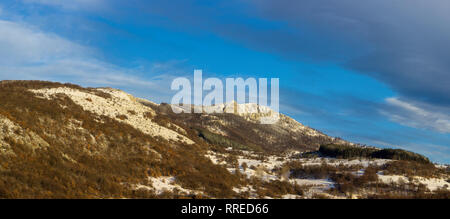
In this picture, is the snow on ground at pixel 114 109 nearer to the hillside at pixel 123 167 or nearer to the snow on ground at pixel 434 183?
the hillside at pixel 123 167

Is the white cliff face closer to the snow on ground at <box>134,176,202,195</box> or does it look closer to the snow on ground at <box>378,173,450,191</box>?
the snow on ground at <box>134,176,202,195</box>

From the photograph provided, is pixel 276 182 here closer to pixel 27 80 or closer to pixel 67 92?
pixel 67 92

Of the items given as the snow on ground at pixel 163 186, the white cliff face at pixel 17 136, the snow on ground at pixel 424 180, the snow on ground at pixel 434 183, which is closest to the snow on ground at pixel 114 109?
the snow on ground at pixel 163 186

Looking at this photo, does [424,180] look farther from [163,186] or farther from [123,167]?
[123,167]

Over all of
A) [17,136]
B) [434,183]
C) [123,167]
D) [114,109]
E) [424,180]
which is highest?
[114,109]

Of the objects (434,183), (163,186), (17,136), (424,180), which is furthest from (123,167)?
(434,183)

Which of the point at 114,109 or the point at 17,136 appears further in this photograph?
the point at 114,109

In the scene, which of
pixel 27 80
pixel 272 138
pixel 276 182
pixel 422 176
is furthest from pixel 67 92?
pixel 272 138

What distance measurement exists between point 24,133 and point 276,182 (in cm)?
2400

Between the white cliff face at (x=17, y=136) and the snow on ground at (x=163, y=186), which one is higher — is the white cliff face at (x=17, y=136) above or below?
above

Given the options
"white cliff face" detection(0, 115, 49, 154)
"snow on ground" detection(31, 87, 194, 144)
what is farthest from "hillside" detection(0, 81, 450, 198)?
"snow on ground" detection(31, 87, 194, 144)

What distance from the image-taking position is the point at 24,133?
21625 mm

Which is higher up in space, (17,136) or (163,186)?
(17,136)
